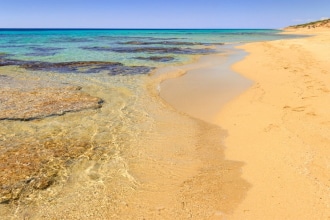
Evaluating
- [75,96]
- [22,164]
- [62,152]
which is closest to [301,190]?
[62,152]

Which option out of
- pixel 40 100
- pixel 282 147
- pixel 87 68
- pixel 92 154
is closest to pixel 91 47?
pixel 87 68

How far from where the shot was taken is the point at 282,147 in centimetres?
583

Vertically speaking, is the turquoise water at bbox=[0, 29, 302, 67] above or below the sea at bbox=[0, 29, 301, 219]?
above

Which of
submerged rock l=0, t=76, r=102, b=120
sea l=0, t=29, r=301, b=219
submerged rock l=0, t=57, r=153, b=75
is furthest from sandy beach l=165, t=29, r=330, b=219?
submerged rock l=0, t=57, r=153, b=75

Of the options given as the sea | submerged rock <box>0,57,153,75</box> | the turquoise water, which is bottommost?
the sea

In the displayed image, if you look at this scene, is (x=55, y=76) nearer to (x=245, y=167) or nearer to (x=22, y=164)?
(x=22, y=164)

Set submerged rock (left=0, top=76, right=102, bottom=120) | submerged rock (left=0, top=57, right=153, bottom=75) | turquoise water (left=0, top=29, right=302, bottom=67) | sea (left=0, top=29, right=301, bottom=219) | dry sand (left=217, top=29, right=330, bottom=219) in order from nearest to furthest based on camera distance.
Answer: dry sand (left=217, top=29, right=330, bottom=219) → sea (left=0, top=29, right=301, bottom=219) → submerged rock (left=0, top=76, right=102, bottom=120) → submerged rock (left=0, top=57, right=153, bottom=75) → turquoise water (left=0, top=29, right=302, bottom=67)

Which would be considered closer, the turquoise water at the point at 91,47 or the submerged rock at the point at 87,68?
the submerged rock at the point at 87,68

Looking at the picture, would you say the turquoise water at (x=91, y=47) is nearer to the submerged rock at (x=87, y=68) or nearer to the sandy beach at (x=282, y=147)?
the submerged rock at (x=87, y=68)

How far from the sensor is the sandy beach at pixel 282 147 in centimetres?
405

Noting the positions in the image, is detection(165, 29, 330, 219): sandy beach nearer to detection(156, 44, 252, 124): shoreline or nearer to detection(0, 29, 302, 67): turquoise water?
detection(156, 44, 252, 124): shoreline

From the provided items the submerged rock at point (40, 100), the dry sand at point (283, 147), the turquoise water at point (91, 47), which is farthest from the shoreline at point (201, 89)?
the turquoise water at point (91, 47)

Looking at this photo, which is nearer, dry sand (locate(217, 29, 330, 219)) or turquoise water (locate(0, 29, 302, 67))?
dry sand (locate(217, 29, 330, 219))

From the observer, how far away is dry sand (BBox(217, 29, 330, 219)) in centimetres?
405
